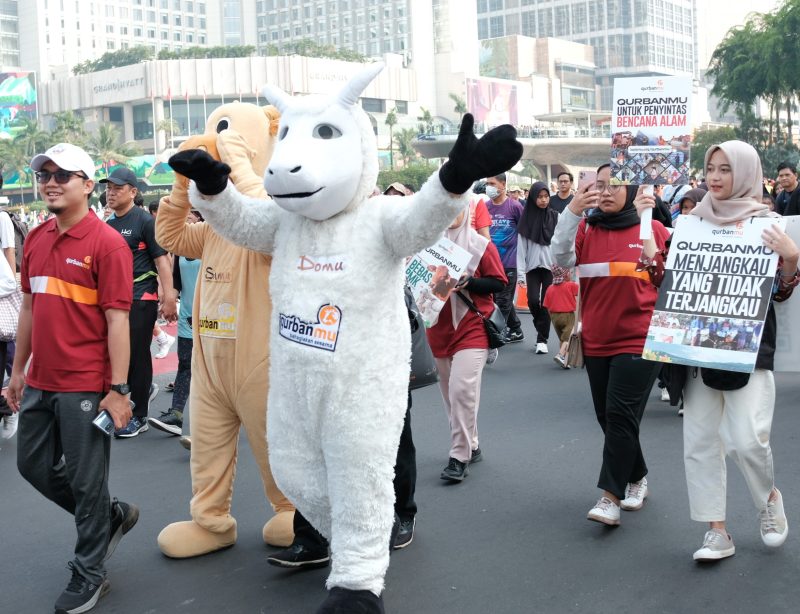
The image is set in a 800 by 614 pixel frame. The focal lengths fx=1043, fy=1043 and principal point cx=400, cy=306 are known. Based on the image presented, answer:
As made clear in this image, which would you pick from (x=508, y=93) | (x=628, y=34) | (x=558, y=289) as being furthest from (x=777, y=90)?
(x=628, y=34)

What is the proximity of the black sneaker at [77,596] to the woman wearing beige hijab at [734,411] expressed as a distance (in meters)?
2.68

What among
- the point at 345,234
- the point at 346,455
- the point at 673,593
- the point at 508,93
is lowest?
the point at 673,593

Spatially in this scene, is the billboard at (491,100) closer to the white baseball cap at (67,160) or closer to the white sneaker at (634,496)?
the white sneaker at (634,496)

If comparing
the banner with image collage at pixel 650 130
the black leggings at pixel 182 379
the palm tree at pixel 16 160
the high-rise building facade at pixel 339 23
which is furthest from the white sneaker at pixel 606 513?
the high-rise building facade at pixel 339 23

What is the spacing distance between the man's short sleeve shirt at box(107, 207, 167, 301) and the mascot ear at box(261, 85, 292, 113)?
3.67 meters

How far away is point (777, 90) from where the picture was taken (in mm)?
45375

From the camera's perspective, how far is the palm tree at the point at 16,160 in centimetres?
9375

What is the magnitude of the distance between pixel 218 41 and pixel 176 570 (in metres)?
156

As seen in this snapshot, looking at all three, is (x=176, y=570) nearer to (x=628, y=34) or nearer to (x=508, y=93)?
(x=508, y=93)

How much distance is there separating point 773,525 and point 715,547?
32cm

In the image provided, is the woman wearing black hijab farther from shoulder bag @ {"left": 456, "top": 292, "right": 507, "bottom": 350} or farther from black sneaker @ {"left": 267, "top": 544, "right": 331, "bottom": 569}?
black sneaker @ {"left": 267, "top": 544, "right": 331, "bottom": 569}

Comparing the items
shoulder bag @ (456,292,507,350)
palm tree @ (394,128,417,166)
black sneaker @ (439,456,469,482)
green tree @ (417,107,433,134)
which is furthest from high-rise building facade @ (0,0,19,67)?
black sneaker @ (439,456,469,482)

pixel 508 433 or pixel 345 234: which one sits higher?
pixel 345 234

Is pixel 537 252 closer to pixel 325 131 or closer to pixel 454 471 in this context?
pixel 454 471
